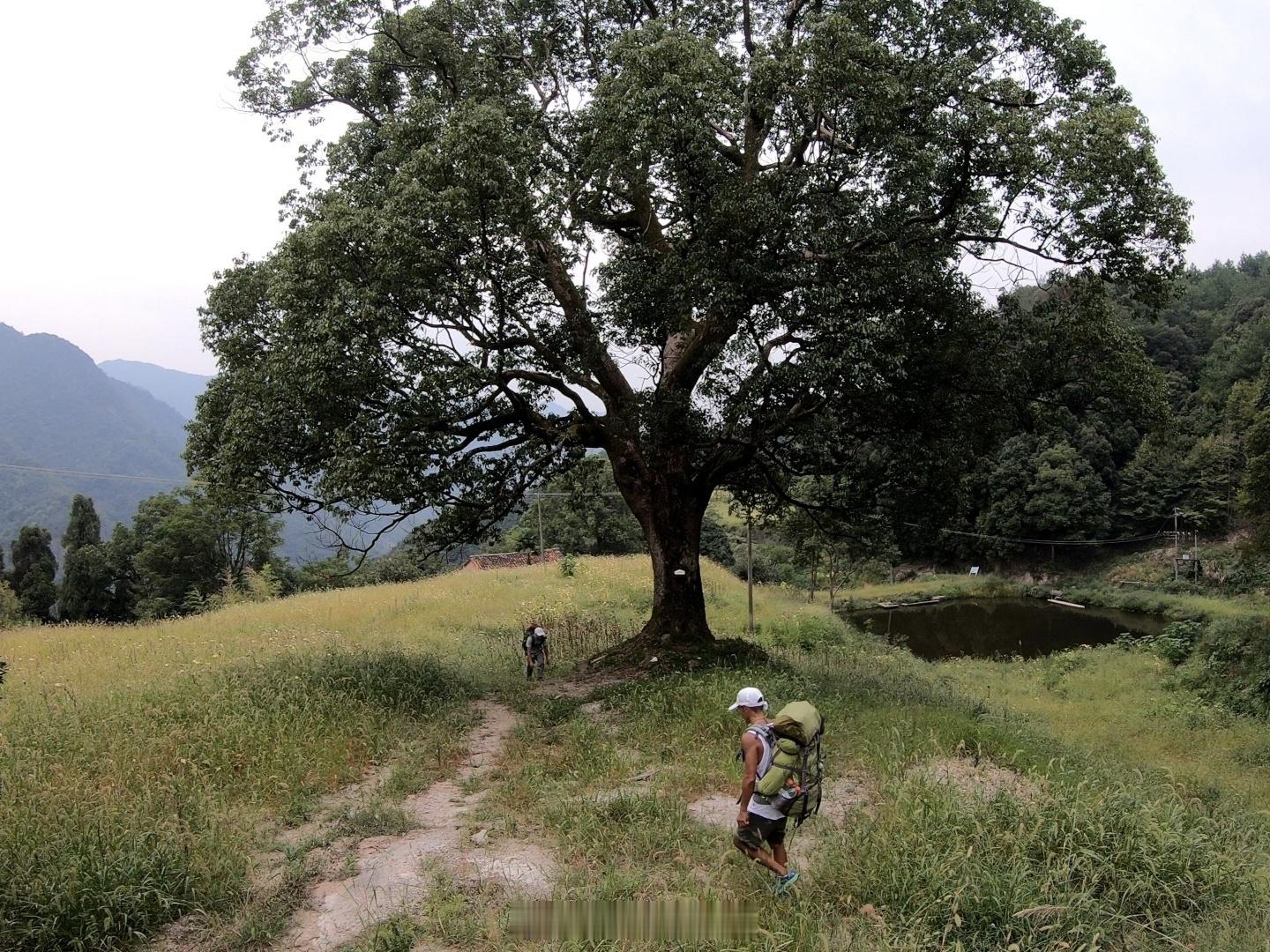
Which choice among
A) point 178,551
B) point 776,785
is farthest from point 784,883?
point 178,551

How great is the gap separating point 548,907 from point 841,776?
364 cm

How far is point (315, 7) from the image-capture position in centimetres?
1299

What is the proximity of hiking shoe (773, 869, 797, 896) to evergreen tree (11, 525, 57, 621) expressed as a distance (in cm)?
5701

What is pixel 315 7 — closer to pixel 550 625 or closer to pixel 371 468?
pixel 371 468

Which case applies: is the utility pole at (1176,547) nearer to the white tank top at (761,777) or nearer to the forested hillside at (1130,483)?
the forested hillside at (1130,483)

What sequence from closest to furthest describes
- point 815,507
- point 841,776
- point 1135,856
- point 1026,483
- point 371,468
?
point 1135,856, point 841,776, point 371,468, point 815,507, point 1026,483

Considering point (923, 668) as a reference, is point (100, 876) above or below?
above

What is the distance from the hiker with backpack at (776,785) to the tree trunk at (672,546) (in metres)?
8.50

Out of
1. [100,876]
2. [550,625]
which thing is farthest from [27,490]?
[100,876]

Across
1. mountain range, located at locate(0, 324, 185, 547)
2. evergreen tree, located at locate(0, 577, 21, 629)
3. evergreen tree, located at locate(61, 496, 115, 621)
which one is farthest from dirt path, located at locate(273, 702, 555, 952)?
mountain range, located at locate(0, 324, 185, 547)

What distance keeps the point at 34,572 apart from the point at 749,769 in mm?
59626

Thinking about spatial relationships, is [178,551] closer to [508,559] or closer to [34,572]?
[34,572]

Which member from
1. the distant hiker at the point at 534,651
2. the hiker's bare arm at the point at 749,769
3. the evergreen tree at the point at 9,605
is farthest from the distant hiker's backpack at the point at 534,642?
the evergreen tree at the point at 9,605

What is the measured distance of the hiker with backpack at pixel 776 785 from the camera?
5301 millimetres
